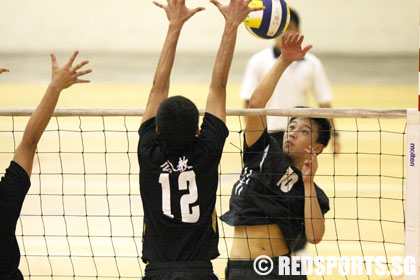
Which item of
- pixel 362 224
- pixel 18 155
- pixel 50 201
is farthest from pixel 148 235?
pixel 50 201

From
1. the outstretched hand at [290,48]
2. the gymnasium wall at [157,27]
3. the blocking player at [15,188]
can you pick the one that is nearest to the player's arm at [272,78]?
the outstretched hand at [290,48]

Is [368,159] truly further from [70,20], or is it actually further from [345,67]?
[70,20]

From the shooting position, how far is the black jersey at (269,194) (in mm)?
3654

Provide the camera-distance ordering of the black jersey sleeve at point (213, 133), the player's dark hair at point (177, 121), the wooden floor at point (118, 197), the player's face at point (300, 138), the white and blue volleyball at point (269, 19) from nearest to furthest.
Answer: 1. the player's dark hair at point (177, 121)
2. the black jersey sleeve at point (213, 133)
3. the player's face at point (300, 138)
4. the white and blue volleyball at point (269, 19)
5. the wooden floor at point (118, 197)

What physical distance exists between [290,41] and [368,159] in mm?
7017

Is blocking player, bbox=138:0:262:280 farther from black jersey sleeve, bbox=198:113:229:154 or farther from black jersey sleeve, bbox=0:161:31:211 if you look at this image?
black jersey sleeve, bbox=0:161:31:211

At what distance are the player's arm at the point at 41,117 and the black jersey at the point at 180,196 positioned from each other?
0.52 meters

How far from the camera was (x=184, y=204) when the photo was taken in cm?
280

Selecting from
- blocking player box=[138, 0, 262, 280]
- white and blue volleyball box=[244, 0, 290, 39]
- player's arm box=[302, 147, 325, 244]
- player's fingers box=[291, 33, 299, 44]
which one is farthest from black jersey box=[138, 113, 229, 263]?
white and blue volleyball box=[244, 0, 290, 39]

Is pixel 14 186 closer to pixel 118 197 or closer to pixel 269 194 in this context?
pixel 269 194

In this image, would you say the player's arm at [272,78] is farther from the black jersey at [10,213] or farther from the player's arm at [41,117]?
the black jersey at [10,213]

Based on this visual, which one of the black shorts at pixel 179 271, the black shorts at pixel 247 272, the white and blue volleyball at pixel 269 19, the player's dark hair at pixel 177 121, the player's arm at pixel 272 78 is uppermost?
the white and blue volleyball at pixel 269 19

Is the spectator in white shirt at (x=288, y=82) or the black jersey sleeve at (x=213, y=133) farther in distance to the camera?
the spectator in white shirt at (x=288, y=82)

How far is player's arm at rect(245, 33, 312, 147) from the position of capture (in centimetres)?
353
